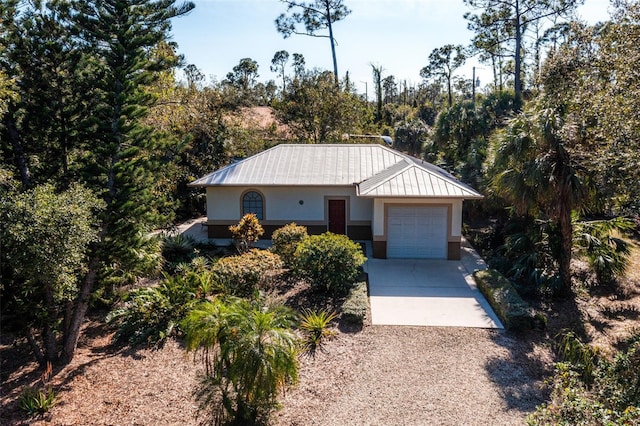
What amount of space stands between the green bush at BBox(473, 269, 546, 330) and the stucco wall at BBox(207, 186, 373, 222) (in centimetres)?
586

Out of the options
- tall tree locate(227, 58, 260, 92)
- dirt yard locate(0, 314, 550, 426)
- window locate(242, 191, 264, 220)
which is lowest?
dirt yard locate(0, 314, 550, 426)

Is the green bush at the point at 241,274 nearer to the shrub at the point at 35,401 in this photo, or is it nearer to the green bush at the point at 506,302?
the shrub at the point at 35,401

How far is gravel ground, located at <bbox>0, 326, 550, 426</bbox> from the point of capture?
6.93 metres

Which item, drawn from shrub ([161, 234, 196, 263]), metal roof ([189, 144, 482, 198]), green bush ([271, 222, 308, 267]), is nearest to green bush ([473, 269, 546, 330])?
metal roof ([189, 144, 482, 198])

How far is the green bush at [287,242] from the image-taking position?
A: 44.2ft

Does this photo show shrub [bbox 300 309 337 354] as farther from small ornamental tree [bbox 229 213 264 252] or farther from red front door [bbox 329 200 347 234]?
red front door [bbox 329 200 347 234]

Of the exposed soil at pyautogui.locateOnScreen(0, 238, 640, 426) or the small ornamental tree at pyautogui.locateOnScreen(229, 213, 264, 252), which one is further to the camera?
the small ornamental tree at pyautogui.locateOnScreen(229, 213, 264, 252)

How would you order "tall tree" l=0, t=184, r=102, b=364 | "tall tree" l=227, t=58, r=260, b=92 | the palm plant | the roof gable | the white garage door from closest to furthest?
"tall tree" l=0, t=184, r=102, b=364 → the palm plant → the roof gable → the white garage door → "tall tree" l=227, t=58, r=260, b=92

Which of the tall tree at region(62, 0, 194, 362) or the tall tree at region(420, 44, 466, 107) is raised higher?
the tall tree at region(420, 44, 466, 107)

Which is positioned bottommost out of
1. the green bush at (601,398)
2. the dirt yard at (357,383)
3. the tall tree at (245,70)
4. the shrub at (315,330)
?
the dirt yard at (357,383)

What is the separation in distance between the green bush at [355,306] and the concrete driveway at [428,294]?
0.40 metres

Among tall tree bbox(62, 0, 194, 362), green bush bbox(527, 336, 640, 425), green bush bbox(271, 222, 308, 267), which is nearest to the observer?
green bush bbox(527, 336, 640, 425)

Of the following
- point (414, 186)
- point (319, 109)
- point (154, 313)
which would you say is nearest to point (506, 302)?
point (414, 186)

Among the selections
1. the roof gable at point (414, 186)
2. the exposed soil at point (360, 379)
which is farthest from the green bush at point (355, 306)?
the roof gable at point (414, 186)
